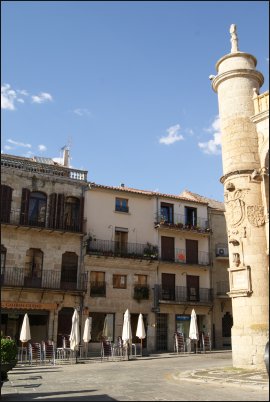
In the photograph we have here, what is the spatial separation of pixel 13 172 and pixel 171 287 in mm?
13962

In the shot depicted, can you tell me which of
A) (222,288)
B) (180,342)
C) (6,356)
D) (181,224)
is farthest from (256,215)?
(222,288)

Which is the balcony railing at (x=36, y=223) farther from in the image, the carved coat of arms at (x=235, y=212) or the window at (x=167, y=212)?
the carved coat of arms at (x=235, y=212)

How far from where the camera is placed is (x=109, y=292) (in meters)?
29.9

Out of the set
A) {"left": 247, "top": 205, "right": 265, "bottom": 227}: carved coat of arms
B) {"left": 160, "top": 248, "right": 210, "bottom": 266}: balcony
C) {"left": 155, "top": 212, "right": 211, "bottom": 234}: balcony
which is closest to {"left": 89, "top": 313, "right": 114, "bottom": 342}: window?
{"left": 160, "top": 248, "right": 210, "bottom": 266}: balcony

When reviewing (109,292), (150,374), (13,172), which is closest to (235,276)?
(150,374)

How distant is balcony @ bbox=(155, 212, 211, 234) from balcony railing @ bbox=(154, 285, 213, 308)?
438cm

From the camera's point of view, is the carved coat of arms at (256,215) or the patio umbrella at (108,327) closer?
the carved coat of arms at (256,215)

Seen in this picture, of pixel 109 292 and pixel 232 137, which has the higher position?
pixel 232 137

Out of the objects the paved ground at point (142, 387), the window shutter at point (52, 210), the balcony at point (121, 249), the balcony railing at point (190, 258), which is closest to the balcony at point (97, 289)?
the balcony at point (121, 249)

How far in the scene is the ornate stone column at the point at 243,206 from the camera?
625 inches

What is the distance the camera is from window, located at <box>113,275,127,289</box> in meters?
30.4

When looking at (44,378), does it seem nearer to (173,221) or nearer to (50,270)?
(50,270)

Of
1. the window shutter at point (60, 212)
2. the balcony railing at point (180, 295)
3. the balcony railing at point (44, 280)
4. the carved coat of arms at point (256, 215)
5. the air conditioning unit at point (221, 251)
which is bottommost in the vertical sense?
the balcony railing at point (180, 295)

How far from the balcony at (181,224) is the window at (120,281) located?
15.6ft
